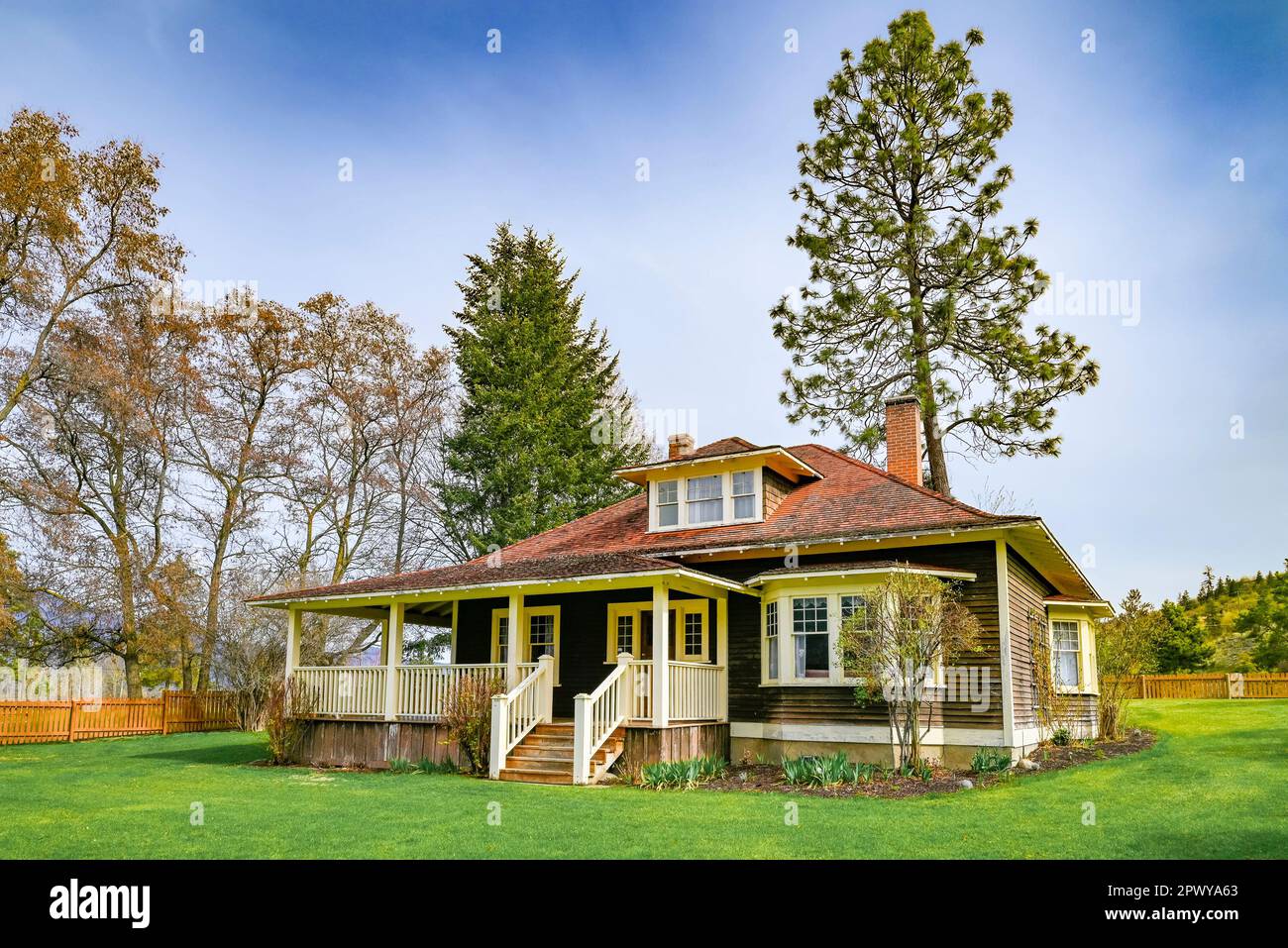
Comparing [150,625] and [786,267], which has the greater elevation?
[786,267]

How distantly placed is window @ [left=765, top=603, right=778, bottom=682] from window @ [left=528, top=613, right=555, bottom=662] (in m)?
5.06

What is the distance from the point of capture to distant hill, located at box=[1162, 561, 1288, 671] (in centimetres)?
3619

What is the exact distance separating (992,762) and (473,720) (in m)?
8.56

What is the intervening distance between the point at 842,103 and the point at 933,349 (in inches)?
329

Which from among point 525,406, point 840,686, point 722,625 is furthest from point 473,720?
point 525,406

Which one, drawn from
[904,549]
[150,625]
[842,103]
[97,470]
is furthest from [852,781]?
[97,470]

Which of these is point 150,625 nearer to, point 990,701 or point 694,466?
point 694,466

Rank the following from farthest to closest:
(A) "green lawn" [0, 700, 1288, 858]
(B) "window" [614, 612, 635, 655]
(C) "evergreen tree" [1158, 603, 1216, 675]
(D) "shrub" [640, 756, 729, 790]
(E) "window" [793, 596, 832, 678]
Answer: (C) "evergreen tree" [1158, 603, 1216, 675] < (B) "window" [614, 612, 635, 655] < (E) "window" [793, 596, 832, 678] < (D) "shrub" [640, 756, 729, 790] < (A) "green lawn" [0, 700, 1288, 858]

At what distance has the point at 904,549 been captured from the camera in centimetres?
1645

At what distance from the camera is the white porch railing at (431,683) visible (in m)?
17.2

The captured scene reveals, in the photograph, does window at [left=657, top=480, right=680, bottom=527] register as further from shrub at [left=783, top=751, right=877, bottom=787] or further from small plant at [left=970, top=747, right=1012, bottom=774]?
small plant at [left=970, top=747, right=1012, bottom=774]

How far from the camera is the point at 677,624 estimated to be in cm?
1853

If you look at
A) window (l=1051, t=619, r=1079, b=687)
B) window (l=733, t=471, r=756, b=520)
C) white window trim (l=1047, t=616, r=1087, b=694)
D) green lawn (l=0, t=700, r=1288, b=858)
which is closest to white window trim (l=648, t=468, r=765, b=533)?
window (l=733, t=471, r=756, b=520)

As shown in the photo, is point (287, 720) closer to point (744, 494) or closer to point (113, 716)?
point (744, 494)
